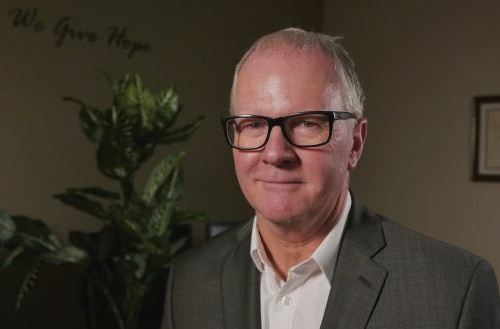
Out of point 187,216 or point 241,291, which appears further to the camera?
point 187,216

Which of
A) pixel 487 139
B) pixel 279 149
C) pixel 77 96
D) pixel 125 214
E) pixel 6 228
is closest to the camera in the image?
pixel 279 149

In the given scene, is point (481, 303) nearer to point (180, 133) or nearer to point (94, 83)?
point (180, 133)

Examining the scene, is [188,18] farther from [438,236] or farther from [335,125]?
[335,125]

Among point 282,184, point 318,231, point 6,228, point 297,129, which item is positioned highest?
point 297,129

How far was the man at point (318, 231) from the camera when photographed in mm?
1025

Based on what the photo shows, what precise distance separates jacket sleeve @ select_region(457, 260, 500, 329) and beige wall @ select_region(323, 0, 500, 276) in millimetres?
2057

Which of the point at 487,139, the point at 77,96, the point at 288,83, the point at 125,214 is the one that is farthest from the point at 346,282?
the point at 487,139

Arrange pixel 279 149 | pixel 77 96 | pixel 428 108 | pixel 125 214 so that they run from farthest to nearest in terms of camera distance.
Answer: pixel 428 108 < pixel 77 96 < pixel 125 214 < pixel 279 149

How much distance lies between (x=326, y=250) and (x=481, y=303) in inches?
11.7

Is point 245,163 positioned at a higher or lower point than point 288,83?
lower

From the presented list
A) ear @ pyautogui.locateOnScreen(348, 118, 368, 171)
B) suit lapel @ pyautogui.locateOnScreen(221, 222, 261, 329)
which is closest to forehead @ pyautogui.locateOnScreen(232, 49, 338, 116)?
ear @ pyautogui.locateOnScreen(348, 118, 368, 171)

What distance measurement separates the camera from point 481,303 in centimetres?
104

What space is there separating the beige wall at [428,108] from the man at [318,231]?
81.5 inches

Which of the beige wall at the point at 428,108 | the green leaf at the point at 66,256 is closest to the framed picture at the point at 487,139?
the beige wall at the point at 428,108
